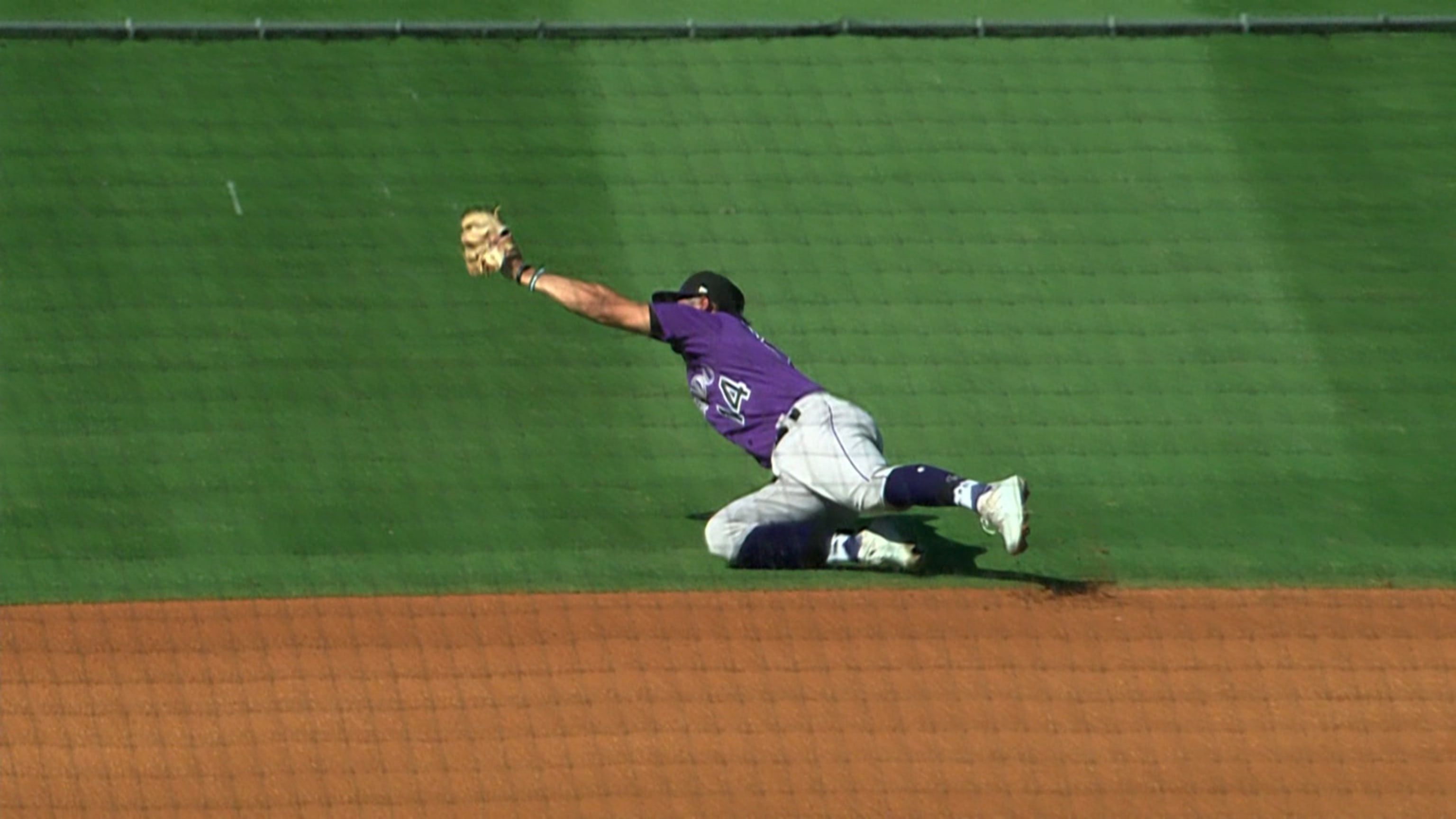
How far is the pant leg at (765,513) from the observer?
7398 millimetres

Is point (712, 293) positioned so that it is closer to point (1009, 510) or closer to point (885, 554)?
point (885, 554)

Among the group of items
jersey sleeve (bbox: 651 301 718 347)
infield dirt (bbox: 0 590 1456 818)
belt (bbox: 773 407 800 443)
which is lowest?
infield dirt (bbox: 0 590 1456 818)

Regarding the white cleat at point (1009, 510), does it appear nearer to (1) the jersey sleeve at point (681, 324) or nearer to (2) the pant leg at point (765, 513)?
(2) the pant leg at point (765, 513)

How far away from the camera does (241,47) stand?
10.2 meters

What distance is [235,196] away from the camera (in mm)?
9484

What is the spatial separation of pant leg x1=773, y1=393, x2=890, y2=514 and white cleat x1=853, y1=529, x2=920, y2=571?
0.15 meters

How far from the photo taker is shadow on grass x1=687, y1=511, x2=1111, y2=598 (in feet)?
24.7

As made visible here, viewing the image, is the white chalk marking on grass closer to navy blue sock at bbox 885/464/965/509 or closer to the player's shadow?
the player's shadow

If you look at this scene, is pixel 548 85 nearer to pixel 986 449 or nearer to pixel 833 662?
pixel 986 449

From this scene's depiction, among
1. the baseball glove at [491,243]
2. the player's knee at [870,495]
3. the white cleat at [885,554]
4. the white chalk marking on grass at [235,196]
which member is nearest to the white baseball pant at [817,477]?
the player's knee at [870,495]


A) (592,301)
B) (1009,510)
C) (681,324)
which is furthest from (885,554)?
(592,301)

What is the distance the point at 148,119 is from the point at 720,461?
364 centimetres

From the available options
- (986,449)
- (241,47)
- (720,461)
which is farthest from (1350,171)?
(241,47)

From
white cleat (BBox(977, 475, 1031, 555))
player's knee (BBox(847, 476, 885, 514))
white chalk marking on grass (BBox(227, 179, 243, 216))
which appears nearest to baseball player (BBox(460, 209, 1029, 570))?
player's knee (BBox(847, 476, 885, 514))
